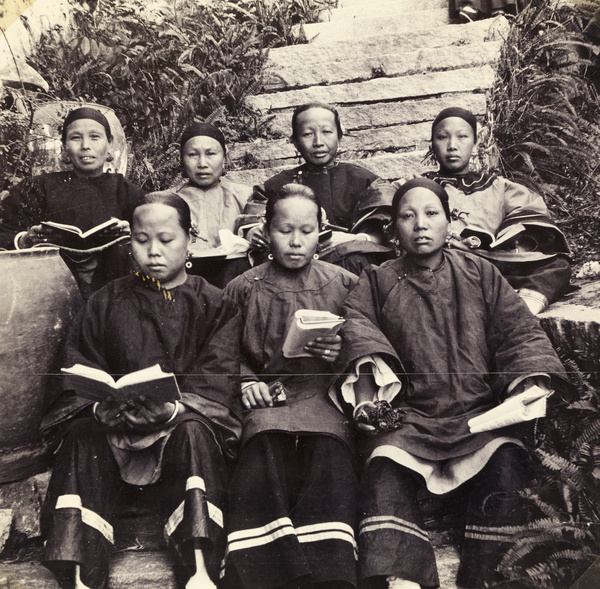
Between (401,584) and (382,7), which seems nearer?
(401,584)

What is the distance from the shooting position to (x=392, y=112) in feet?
10.7

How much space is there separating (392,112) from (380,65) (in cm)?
25

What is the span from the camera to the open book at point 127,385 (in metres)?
2.04

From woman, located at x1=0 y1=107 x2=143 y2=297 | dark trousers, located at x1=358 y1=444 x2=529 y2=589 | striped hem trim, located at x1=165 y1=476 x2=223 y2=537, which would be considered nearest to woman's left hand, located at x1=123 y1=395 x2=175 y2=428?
striped hem trim, located at x1=165 y1=476 x2=223 y2=537

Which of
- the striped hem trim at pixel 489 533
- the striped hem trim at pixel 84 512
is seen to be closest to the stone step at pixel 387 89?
the striped hem trim at pixel 489 533

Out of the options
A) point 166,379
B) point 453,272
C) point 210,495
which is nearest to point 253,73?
point 453,272

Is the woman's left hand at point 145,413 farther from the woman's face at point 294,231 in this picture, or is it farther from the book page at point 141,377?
the woman's face at point 294,231

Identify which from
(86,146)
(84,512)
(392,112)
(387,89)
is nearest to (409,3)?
(387,89)

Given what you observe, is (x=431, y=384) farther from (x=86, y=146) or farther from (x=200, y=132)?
(x=86, y=146)

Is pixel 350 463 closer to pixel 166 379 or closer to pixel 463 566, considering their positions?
pixel 463 566

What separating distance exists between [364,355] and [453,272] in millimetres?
510

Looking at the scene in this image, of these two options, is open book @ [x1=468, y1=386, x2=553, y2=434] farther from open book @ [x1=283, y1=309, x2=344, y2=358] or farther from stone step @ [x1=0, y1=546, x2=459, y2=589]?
open book @ [x1=283, y1=309, x2=344, y2=358]

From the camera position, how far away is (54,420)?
89.4 inches

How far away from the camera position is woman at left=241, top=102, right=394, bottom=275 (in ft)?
9.80
